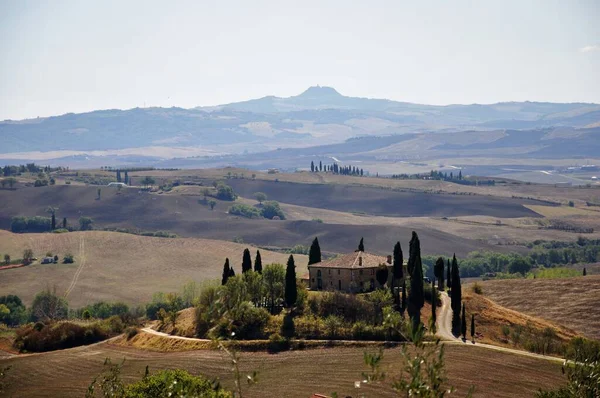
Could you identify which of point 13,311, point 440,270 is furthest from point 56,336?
point 13,311

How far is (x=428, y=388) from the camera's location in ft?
91.2

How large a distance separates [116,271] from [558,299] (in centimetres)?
9226

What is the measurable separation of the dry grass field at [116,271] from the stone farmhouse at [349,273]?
192 ft

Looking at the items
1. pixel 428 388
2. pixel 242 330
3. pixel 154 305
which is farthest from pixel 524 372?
pixel 154 305

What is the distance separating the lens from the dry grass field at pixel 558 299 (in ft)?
334

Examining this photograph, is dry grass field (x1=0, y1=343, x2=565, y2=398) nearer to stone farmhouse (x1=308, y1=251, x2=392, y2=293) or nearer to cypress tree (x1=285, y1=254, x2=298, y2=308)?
cypress tree (x1=285, y1=254, x2=298, y2=308)

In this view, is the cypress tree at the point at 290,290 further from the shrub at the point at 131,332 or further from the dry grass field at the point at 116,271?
the dry grass field at the point at 116,271

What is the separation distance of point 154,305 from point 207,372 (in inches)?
2746

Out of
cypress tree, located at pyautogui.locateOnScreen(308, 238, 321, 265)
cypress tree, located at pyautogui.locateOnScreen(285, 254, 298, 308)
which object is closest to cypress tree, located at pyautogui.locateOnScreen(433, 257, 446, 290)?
cypress tree, located at pyautogui.locateOnScreen(308, 238, 321, 265)

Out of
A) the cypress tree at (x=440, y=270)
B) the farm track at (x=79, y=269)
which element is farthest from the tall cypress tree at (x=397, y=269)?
the farm track at (x=79, y=269)

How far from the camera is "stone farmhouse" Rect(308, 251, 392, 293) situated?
305ft

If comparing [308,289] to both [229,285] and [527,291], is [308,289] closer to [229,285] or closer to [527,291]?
[229,285]

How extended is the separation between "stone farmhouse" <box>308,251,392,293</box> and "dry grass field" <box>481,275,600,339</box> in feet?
71.5

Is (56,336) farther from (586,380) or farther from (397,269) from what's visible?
(586,380)
